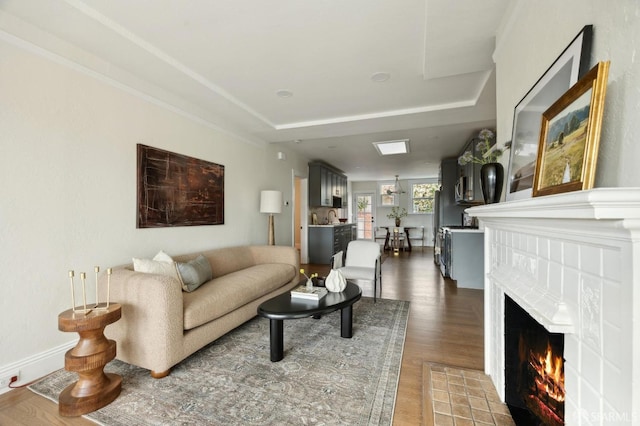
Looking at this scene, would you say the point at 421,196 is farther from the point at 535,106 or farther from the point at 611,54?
the point at 611,54

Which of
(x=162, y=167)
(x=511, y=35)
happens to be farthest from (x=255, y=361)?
(x=511, y=35)

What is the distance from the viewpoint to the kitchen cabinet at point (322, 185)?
694 cm

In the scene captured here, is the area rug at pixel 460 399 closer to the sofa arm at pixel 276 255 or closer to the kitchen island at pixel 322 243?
the sofa arm at pixel 276 255

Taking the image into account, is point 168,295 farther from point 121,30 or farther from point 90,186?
point 121,30

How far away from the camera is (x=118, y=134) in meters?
2.70

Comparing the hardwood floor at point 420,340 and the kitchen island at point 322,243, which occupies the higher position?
the kitchen island at point 322,243

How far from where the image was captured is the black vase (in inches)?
70.6

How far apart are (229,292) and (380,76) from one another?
2608 millimetres

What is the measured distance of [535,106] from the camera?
56.3 inches

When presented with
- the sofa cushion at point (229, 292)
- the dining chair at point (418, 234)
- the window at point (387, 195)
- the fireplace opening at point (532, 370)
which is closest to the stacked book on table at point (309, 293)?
the sofa cushion at point (229, 292)

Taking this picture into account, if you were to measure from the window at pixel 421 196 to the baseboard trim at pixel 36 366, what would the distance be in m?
10.1

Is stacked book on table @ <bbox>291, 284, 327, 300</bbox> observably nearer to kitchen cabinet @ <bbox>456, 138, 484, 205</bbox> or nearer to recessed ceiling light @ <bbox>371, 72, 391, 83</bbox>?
recessed ceiling light @ <bbox>371, 72, 391, 83</bbox>

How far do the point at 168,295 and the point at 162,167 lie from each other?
1.66 m

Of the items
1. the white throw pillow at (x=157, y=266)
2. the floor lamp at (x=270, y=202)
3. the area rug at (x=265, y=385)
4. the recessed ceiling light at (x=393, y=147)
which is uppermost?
the recessed ceiling light at (x=393, y=147)
